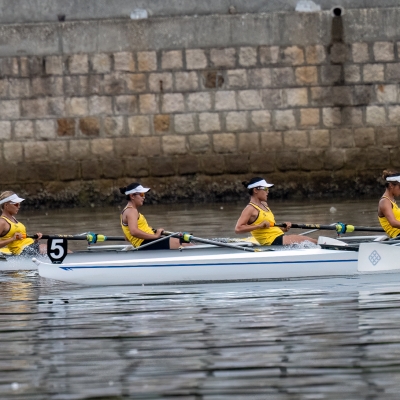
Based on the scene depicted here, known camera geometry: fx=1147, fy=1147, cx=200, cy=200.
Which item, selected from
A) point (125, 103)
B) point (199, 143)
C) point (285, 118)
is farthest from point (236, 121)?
point (125, 103)

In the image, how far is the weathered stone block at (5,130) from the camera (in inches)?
834

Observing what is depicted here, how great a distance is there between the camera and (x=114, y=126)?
21.2 m

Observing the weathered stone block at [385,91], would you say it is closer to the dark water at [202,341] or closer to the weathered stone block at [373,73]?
the weathered stone block at [373,73]

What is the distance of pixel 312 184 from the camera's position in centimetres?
2136

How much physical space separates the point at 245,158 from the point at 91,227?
450 cm

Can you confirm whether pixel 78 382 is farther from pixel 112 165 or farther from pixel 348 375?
pixel 112 165

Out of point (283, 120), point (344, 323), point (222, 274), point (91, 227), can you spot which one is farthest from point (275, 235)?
point (283, 120)

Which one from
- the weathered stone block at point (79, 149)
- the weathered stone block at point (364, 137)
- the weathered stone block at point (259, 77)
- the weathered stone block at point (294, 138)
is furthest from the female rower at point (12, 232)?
the weathered stone block at point (364, 137)

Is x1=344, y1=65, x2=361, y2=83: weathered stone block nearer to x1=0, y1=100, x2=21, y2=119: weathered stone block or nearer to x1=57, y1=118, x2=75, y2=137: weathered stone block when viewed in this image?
x1=57, y1=118, x2=75, y2=137: weathered stone block

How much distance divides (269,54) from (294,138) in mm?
1608

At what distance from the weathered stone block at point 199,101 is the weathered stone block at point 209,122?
130 millimetres

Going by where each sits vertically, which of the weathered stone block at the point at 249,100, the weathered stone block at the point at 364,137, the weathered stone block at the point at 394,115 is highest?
the weathered stone block at the point at 249,100

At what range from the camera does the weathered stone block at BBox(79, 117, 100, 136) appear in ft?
69.6

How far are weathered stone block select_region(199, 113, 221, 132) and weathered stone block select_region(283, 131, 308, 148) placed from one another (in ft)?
4.08
